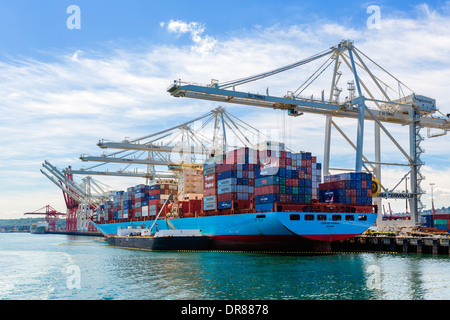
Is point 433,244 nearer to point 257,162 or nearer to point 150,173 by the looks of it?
point 257,162

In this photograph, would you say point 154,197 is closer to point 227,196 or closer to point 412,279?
point 227,196

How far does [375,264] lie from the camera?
32.6 metres

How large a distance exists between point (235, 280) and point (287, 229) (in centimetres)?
1577

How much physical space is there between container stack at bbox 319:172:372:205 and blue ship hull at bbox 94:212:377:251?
158cm

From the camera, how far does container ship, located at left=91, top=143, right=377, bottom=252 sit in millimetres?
40594

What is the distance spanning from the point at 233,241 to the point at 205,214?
257 inches

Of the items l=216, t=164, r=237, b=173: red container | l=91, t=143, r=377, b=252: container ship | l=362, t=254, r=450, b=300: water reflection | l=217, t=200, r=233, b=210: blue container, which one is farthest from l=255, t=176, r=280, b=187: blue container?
l=362, t=254, r=450, b=300: water reflection

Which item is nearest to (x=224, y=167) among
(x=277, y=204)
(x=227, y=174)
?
(x=227, y=174)

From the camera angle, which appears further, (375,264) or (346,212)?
(346,212)

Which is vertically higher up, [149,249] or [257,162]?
[257,162]

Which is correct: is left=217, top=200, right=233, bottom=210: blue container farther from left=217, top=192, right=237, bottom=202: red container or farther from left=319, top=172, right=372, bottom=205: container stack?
left=319, top=172, right=372, bottom=205: container stack

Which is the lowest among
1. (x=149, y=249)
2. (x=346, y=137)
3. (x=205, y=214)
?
(x=149, y=249)
